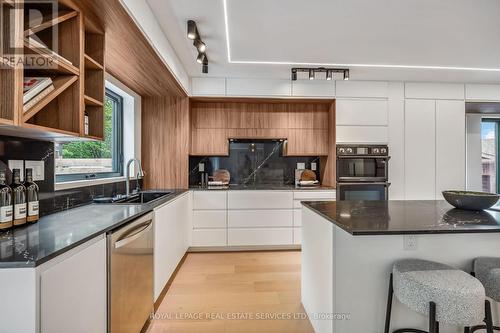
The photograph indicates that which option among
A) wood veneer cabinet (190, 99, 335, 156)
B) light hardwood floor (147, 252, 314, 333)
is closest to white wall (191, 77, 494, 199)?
wood veneer cabinet (190, 99, 335, 156)

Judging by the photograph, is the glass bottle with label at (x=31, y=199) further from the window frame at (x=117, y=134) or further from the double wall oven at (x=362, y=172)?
the double wall oven at (x=362, y=172)

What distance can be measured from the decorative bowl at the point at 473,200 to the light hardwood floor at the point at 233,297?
1404 mm

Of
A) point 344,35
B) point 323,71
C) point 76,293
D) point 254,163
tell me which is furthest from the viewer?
point 254,163

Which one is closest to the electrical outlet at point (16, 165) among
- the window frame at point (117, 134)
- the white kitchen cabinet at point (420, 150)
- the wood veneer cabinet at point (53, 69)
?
the wood veneer cabinet at point (53, 69)

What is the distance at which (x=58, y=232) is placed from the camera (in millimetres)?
1273

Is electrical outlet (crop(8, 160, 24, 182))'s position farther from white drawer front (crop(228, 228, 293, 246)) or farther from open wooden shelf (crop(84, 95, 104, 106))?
white drawer front (crop(228, 228, 293, 246))

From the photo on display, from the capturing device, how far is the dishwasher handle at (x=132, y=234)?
1.48 m

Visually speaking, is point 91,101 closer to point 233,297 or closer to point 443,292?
point 233,297

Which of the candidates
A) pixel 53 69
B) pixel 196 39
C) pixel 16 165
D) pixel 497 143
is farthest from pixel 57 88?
pixel 497 143

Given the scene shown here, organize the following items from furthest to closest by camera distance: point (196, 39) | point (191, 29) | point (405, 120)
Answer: point (405, 120), point (196, 39), point (191, 29)

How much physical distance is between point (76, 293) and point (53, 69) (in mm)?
1120

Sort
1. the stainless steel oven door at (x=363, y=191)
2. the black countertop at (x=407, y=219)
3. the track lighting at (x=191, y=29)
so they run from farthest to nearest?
the stainless steel oven door at (x=363, y=191), the track lighting at (x=191, y=29), the black countertop at (x=407, y=219)

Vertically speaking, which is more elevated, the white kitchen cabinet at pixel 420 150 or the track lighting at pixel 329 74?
the track lighting at pixel 329 74

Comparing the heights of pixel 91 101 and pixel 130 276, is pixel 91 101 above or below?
above
